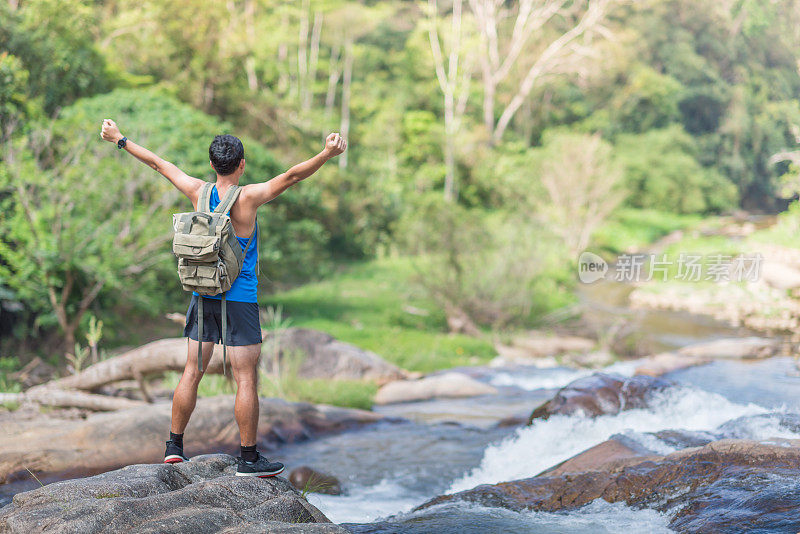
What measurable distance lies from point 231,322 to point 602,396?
11.9 ft

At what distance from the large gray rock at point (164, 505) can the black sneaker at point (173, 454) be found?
0.33 ft

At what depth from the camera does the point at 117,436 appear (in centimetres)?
546

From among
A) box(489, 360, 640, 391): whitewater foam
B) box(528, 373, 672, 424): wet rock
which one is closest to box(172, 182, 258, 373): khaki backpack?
box(528, 373, 672, 424): wet rock

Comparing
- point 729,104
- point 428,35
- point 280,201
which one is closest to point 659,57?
point 729,104

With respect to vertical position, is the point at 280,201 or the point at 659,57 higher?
the point at 659,57

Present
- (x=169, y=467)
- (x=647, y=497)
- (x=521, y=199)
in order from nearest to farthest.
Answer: (x=169, y=467) → (x=647, y=497) → (x=521, y=199)

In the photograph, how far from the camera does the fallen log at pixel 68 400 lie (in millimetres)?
6500

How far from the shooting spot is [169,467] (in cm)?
341

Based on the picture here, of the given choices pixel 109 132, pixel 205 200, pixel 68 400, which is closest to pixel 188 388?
pixel 205 200

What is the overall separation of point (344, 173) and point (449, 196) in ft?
19.4

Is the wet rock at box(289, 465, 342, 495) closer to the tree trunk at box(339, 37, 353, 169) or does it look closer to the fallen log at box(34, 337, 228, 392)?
the fallen log at box(34, 337, 228, 392)

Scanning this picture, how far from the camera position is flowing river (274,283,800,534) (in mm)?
3918

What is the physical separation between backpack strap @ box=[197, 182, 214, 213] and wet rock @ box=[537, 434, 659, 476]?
273 cm

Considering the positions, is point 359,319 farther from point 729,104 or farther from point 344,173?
point 729,104
